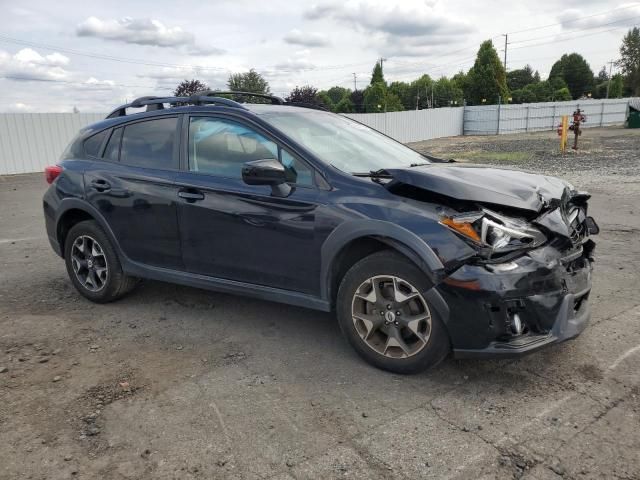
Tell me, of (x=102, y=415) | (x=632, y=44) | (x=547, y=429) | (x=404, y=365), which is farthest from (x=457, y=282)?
(x=632, y=44)

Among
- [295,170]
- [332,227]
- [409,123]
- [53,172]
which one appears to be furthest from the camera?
[409,123]

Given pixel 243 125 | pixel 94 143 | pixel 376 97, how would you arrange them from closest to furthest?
pixel 243 125
pixel 94 143
pixel 376 97

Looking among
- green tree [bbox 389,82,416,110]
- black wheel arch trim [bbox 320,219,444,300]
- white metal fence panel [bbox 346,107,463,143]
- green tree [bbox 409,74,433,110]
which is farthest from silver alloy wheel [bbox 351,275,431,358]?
green tree [bbox 389,82,416,110]

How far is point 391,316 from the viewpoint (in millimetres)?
3285

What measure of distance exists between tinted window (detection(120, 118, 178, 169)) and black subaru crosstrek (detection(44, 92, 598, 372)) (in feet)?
0.04

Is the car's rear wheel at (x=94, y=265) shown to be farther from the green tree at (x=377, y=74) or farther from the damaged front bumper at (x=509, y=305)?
the green tree at (x=377, y=74)

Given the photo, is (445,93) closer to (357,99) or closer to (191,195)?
(357,99)

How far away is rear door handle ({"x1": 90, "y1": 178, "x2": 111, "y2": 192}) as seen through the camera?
4.61m

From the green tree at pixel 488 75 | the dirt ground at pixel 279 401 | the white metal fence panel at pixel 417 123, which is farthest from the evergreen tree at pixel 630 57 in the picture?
the dirt ground at pixel 279 401

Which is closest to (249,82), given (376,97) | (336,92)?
(376,97)

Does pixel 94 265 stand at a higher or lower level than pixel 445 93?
lower

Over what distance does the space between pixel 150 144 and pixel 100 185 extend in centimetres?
60

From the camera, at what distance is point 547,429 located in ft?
8.98

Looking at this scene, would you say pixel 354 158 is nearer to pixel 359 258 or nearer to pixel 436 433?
pixel 359 258
